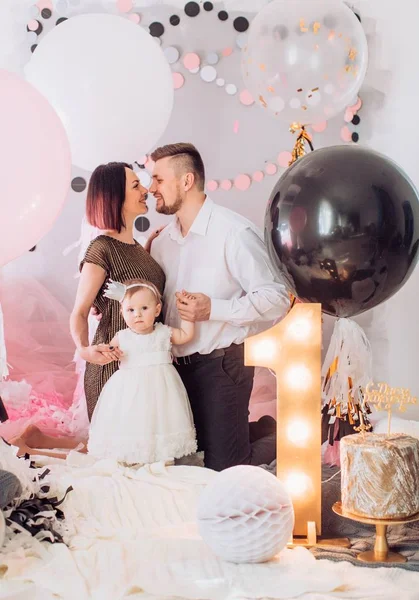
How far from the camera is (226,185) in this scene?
304 centimetres

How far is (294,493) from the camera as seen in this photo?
187 centimetres

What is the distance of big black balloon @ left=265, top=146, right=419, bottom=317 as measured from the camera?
5.46ft

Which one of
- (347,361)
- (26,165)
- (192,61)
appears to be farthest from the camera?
(192,61)

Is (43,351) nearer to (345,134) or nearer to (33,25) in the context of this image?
(33,25)

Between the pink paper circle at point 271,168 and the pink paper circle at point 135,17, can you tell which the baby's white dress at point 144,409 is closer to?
the pink paper circle at point 271,168

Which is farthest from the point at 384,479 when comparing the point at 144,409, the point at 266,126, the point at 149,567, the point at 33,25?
the point at 33,25

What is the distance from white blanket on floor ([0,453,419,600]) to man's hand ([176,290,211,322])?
62 centimetres

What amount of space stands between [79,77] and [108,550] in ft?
4.75

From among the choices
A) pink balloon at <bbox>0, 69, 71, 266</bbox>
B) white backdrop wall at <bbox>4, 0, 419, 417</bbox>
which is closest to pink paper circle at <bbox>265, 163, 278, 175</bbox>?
white backdrop wall at <bbox>4, 0, 419, 417</bbox>

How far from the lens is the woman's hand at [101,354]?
2387 mm

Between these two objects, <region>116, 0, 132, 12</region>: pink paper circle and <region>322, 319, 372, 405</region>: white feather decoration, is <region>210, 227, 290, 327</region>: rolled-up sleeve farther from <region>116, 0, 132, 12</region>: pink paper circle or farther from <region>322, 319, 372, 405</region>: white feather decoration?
<region>116, 0, 132, 12</region>: pink paper circle

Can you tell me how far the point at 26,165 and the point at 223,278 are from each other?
0.90 m

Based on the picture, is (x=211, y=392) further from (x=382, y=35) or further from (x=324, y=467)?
(x=382, y=35)

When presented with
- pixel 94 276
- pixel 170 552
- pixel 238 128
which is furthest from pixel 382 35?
pixel 170 552
